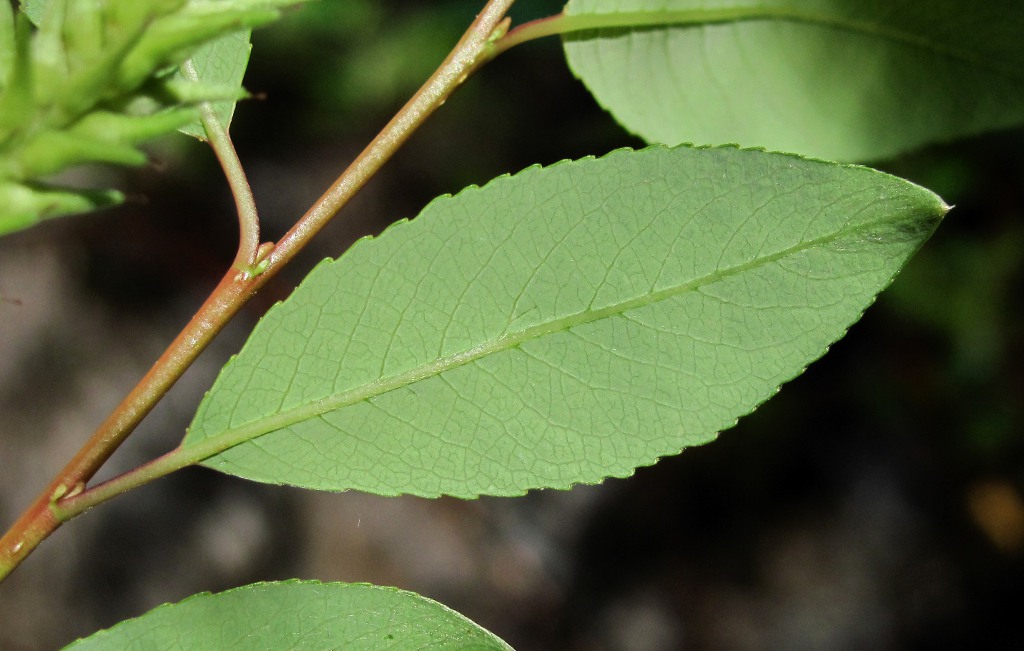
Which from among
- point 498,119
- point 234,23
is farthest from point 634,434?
point 498,119

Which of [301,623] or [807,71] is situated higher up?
[807,71]

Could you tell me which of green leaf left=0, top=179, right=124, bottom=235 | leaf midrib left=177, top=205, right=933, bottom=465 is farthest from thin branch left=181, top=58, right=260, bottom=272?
green leaf left=0, top=179, right=124, bottom=235

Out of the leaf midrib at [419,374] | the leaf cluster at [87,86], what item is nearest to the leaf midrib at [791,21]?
the leaf midrib at [419,374]

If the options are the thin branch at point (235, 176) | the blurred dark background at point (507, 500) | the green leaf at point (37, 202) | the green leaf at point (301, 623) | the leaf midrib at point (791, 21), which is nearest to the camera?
the green leaf at point (37, 202)

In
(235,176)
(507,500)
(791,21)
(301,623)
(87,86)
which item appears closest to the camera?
(87,86)

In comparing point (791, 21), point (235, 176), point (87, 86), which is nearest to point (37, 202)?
point (87, 86)

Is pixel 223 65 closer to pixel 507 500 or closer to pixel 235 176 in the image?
pixel 235 176

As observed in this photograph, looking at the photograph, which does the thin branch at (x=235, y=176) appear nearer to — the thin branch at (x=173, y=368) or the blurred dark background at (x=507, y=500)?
the thin branch at (x=173, y=368)
